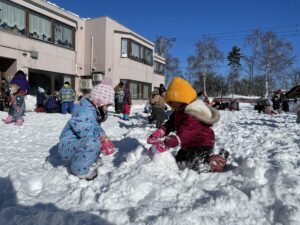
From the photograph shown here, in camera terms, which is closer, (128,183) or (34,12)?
(128,183)

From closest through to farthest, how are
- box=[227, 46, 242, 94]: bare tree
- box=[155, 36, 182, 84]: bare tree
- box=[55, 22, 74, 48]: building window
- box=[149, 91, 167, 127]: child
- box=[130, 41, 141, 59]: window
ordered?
1. box=[149, 91, 167, 127]: child
2. box=[55, 22, 74, 48]: building window
3. box=[130, 41, 141, 59]: window
4. box=[155, 36, 182, 84]: bare tree
5. box=[227, 46, 242, 94]: bare tree

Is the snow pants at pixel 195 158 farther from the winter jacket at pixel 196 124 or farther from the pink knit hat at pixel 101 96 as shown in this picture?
the pink knit hat at pixel 101 96

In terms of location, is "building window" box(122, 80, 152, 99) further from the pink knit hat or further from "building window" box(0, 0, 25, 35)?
the pink knit hat

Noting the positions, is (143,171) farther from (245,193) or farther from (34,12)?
(34,12)

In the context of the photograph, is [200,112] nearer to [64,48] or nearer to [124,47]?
[64,48]

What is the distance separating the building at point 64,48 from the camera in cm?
1388

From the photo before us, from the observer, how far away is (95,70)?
1930cm

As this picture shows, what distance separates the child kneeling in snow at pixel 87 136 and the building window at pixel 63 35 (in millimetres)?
14241

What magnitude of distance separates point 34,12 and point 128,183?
48.0 ft

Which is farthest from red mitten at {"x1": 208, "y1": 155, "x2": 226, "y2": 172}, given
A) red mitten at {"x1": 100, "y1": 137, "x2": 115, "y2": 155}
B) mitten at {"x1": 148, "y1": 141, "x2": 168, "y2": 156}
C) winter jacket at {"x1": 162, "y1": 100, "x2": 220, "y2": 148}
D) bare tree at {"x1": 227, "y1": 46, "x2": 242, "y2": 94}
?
bare tree at {"x1": 227, "y1": 46, "x2": 242, "y2": 94}

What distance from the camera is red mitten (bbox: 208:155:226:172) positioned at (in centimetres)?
324

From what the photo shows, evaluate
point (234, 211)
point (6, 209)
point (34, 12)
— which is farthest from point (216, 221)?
point (34, 12)

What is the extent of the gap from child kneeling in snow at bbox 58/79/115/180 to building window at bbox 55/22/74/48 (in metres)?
14.2

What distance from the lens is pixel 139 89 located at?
928 inches
